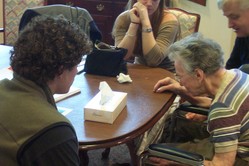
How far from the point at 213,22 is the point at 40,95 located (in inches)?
112

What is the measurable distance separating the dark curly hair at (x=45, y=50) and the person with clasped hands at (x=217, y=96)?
25.7 inches

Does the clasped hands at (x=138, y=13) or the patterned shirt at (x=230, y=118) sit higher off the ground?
the clasped hands at (x=138, y=13)

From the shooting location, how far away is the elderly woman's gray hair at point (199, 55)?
151 centimetres

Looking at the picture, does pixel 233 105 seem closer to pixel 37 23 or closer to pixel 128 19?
pixel 37 23

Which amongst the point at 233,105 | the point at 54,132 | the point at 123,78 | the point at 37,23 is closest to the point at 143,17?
the point at 123,78

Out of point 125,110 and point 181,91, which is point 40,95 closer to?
point 125,110

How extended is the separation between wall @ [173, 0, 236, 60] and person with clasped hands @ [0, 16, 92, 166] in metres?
2.62

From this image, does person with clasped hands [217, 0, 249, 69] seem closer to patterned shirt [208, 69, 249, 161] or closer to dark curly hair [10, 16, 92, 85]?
patterned shirt [208, 69, 249, 161]

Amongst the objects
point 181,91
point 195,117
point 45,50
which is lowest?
point 195,117

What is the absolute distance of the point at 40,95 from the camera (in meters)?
1.01

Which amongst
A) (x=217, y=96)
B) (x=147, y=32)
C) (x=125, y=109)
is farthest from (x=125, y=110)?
(x=147, y=32)

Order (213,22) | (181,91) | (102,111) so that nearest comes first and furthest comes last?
1. (102,111)
2. (181,91)
3. (213,22)

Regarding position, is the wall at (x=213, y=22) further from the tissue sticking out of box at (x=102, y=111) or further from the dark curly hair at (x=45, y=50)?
the dark curly hair at (x=45, y=50)

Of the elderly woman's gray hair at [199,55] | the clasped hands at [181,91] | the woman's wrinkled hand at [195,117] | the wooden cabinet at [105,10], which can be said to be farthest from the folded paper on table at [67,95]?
the wooden cabinet at [105,10]
